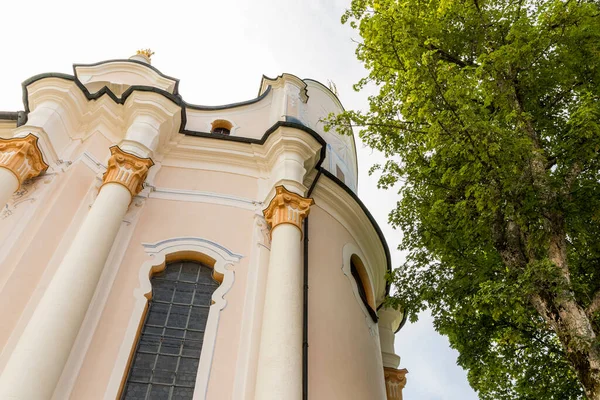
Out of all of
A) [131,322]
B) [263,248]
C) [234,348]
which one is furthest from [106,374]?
[263,248]

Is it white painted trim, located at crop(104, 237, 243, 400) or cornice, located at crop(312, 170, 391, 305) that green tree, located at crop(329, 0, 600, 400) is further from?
white painted trim, located at crop(104, 237, 243, 400)

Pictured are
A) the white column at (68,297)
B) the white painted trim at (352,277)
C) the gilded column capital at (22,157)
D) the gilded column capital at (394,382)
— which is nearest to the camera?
the white column at (68,297)

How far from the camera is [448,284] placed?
8.45 metres

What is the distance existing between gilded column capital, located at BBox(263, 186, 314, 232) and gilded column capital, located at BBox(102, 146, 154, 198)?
242cm

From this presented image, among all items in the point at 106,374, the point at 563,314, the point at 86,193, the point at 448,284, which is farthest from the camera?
the point at 86,193

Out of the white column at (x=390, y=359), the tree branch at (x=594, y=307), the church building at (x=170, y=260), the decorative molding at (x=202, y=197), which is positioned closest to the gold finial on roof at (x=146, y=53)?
the church building at (x=170, y=260)

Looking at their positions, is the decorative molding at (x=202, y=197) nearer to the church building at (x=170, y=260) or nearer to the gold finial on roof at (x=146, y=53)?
the church building at (x=170, y=260)

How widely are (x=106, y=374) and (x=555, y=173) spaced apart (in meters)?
7.46

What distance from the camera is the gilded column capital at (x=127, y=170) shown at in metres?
8.80

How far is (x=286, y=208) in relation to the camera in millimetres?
9109

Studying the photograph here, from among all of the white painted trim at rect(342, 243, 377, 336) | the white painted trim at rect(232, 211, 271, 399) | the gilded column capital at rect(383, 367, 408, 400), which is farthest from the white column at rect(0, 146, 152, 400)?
the gilded column capital at rect(383, 367, 408, 400)

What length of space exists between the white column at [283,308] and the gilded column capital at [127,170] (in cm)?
246

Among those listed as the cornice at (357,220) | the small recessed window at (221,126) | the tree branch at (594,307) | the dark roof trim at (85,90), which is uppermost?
the small recessed window at (221,126)

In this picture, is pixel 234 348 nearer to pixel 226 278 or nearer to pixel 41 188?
pixel 226 278
